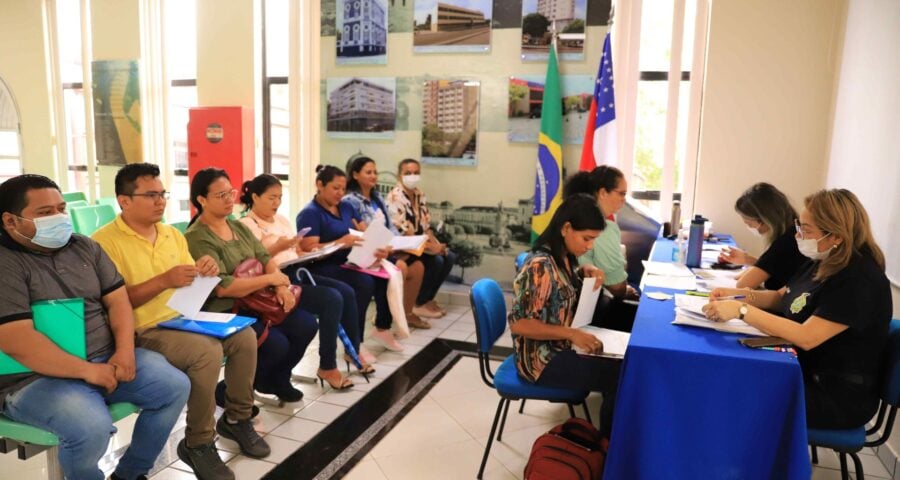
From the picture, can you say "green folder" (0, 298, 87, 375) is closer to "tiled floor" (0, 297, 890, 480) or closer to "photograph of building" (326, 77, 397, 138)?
"tiled floor" (0, 297, 890, 480)

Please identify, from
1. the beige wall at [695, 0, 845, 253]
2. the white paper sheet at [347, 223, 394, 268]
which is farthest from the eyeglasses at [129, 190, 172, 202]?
the beige wall at [695, 0, 845, 253]

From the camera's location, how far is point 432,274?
488cm

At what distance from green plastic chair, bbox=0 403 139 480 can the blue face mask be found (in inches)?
22.3

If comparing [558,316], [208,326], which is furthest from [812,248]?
[208,326]

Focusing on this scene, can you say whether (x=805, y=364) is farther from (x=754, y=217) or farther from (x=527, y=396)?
(x=754, y=217)

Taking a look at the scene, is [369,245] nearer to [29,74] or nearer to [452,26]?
[452,26]

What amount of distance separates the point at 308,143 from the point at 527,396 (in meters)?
4.23

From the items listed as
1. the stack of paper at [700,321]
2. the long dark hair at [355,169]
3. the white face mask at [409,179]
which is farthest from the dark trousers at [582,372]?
the white face mask at [409,179]

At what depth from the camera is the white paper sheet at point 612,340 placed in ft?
7.24

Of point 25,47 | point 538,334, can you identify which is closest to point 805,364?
point 538,334

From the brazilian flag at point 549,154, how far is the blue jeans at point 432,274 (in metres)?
0.86

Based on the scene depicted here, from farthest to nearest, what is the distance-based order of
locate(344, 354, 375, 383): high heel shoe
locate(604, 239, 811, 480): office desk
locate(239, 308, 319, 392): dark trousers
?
locate(344, 354, 375, 383): high heel shoe < locate(239, 308, 319, 392): dark trousers < locate(604, 239, 811, 480): office desk

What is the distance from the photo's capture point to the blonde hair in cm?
196

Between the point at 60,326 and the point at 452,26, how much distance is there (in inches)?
164
